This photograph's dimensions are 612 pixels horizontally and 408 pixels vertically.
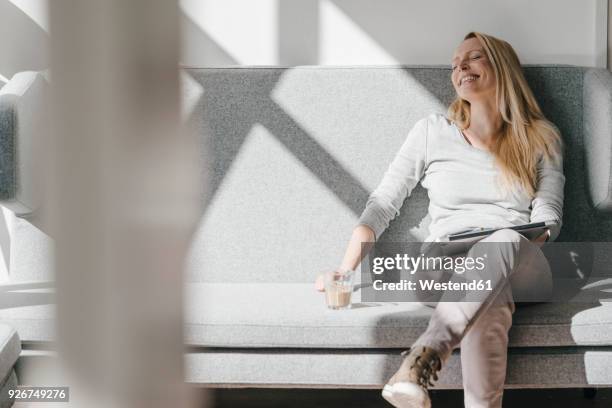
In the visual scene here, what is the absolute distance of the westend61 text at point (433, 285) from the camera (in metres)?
1.62

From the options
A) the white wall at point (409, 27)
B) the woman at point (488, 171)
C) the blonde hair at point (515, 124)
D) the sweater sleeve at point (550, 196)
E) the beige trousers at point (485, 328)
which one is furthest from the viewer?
the white wall at point (409, 27)

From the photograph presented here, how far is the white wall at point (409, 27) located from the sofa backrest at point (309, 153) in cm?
21

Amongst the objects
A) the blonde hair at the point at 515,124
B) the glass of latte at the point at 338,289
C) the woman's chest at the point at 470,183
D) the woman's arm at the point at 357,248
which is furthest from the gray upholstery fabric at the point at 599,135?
the glass of latte at the point at 338,289

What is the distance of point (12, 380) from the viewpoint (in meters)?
1.69

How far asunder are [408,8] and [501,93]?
572 mm

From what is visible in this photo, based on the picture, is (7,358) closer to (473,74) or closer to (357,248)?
(357,248)

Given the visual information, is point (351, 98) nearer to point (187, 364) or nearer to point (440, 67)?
point (440, 67)

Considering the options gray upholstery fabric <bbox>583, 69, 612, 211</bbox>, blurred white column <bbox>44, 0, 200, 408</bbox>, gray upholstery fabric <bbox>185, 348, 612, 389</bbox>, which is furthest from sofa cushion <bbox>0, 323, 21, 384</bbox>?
gray upholstery fabric <bbox>583, 69, 612, 211</bbox>

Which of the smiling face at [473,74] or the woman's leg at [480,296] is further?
the smiling face at [473,74]

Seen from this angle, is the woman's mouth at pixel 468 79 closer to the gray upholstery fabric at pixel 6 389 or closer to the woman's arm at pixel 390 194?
the woman's arm at pixel 390 194

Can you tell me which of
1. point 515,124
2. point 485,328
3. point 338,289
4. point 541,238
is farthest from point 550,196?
point 338,289

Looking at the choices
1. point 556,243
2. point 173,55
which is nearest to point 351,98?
point 556,243

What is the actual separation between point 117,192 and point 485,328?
1.58 meters

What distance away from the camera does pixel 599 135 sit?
210 centimetres
